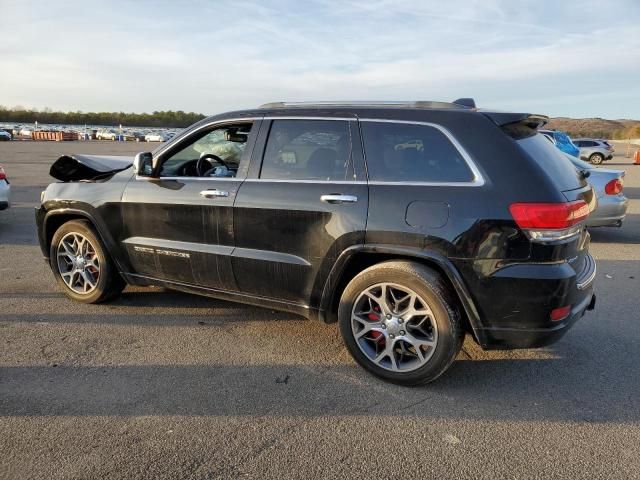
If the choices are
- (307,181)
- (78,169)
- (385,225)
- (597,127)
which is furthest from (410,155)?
(597,127)

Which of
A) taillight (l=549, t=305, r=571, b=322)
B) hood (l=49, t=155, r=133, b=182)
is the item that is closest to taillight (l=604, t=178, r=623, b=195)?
taillight (l=549, t=305, r=571, b=322)

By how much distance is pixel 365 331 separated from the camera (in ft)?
11.6

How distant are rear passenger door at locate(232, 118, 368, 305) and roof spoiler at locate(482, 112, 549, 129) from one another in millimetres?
909

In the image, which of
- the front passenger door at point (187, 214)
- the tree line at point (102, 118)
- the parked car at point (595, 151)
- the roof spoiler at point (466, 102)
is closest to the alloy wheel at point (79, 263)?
the front passenger door at point (187, 214)

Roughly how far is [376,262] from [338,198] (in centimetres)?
53

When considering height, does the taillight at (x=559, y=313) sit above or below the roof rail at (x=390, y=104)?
below

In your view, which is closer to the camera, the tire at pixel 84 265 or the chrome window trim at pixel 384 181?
the chrome window trim at pixel 384 181

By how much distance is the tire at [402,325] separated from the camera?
3264mm

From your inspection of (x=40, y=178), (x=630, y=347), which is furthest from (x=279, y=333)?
(x=40, y=178)

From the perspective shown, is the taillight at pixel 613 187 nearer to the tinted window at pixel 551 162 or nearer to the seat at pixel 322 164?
the tinted window at pixel 551 162

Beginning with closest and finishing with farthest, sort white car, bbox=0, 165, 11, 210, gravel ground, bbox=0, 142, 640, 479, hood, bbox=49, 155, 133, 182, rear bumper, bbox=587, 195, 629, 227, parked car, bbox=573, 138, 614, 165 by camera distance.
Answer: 1. gravel ground, bbox=0, 142, 640, 479
2. hood, bbox=49, 155, 133, 182
3. rear bumper, bbox=587, 195, 629, 227
4. white car, bbox=0, 165, 11, 210
5. parked car, bbox=573, 138, 614, 165

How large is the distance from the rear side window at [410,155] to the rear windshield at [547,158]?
41 centimetres

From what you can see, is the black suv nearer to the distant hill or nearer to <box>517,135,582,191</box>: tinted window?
<box>517,135,582,191</box>: tinted window

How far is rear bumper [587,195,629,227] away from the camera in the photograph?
25.5ft
